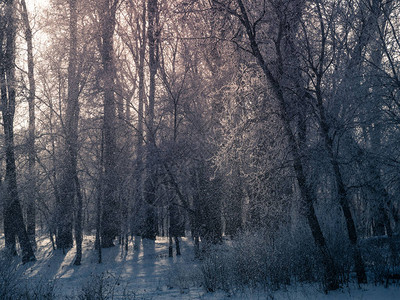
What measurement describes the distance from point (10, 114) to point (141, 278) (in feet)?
A: 34.7

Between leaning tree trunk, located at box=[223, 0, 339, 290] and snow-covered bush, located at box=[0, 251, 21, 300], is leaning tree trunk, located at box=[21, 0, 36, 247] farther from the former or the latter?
leaning tree trunk, located at box=[223, 0, 339, 290]

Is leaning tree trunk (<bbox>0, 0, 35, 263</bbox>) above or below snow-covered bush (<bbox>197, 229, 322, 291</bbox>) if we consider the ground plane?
above

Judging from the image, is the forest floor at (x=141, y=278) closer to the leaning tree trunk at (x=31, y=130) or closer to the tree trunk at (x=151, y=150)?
the tree trunk at (x=151, y=150)

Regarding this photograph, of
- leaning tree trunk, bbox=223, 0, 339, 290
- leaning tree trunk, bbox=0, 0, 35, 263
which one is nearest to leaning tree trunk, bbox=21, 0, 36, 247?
leaning tree trunk, bbox=0, 0, 35, 263

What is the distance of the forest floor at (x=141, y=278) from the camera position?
8.51 m

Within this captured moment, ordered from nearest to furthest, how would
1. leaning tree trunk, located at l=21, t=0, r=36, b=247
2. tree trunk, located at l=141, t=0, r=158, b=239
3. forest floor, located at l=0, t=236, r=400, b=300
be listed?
forest floor, located at l=0, t=236, r=400, b=300 → tree trunk, located at l=141, t=0, r=158, b=239 → leaning tree trunk, located at l=21, t=0, r=36, b=247

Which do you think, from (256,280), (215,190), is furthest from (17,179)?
(256,280)

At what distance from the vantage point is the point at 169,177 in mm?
15547

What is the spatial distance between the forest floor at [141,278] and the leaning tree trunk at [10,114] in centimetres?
155

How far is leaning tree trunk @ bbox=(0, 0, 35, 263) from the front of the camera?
18.2m

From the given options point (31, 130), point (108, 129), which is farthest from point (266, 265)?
point (31, 130)

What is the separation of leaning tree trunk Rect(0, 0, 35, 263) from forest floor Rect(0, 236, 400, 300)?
1.55m

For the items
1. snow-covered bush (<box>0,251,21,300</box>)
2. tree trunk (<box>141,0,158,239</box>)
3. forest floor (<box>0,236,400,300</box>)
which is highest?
tree trunk (<box>141,0,158,239</box>)

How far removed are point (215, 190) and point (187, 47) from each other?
5.65 metres
